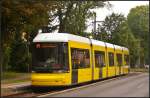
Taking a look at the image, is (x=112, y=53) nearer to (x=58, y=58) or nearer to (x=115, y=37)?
(x=58, y=58)

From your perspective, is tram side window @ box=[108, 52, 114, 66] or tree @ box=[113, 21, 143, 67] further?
tree @ box=[113, 21, 143, 67]

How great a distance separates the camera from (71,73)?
28156 millimetres

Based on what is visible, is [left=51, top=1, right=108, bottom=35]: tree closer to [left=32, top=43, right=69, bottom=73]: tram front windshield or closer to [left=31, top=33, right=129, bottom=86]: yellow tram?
[left=31, top=33, right=129, bottom=86]: yellow tram

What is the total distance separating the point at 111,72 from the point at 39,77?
50.2 ft

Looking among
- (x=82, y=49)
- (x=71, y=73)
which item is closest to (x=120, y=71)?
(x=82, y=49)

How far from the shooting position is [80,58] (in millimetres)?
30719

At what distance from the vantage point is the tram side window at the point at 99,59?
117 feet

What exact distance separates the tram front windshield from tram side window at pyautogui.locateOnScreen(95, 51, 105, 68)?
8.02 metres

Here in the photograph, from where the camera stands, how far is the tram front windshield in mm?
27422

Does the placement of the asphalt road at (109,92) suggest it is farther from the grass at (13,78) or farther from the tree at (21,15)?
the tree at (21,15)

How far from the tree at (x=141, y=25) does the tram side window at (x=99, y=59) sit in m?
68.3

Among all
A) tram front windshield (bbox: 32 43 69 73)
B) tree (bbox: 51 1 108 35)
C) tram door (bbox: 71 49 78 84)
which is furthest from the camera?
tree (bbox: 51 1 108 35)

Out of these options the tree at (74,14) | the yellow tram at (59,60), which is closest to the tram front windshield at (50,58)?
the yellow tram at (59,60)

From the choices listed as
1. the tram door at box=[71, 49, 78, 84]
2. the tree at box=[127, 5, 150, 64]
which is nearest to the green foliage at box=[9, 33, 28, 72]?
the tram door at box=[71, 49, 78, 84]
